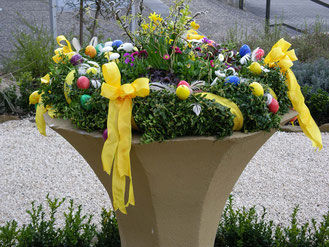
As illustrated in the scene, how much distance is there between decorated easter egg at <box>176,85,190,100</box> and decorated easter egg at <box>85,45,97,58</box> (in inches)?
24.8

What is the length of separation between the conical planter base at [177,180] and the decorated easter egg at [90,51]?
0.40 metres

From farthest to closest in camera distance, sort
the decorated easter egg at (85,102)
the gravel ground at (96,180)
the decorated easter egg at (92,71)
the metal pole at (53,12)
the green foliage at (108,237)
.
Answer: the metal pole at (53,12) → the gravel ground at (96,180) → the green foliage at (108,237) → the decorated easter egg at (92,71) → the decorated easter egg at (85,102)

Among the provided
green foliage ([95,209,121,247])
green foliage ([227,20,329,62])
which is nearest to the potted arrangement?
green foliage ([95,209,121,247])

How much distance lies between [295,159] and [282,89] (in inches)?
106

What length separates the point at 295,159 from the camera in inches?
179

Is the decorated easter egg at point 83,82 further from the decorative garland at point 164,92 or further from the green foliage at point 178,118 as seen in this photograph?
the green foliage at point 178,118

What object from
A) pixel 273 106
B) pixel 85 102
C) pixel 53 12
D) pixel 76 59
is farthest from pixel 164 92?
pixel 53 12

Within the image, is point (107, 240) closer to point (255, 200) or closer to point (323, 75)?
point (255, 200)

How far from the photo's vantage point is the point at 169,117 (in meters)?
1.72

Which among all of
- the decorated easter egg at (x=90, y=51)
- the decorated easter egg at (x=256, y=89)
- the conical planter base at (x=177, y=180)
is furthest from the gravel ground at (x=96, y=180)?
the decorated easter egg at (x=256, y=89)

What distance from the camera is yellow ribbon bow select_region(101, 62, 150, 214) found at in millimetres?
1681

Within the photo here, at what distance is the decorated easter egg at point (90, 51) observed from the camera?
2184 mm

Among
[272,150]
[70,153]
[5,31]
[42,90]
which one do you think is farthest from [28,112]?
[5,31]

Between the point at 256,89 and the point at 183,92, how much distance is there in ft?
0.95
